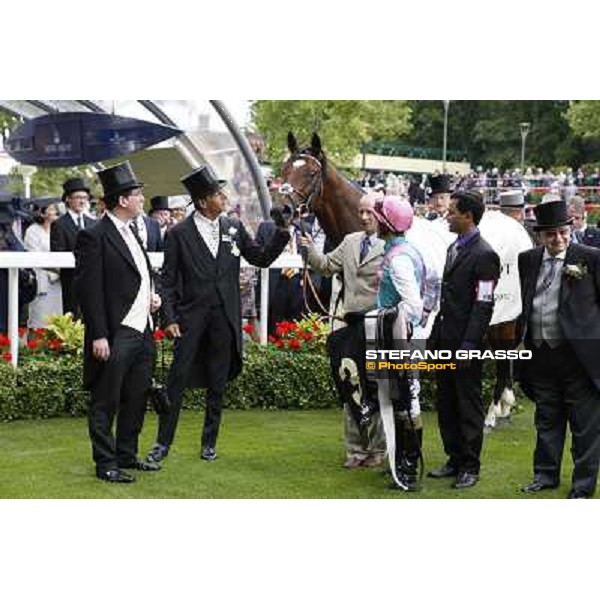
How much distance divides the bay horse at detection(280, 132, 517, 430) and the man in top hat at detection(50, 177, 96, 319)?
117 inches

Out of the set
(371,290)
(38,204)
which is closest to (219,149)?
(38,204)

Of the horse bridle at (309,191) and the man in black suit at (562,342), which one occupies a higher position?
the horse bridle at (309,191)

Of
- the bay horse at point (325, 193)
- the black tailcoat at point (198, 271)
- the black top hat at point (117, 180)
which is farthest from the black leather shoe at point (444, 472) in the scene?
the black top hat at point (117, 180)

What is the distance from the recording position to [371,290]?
23.3 ft

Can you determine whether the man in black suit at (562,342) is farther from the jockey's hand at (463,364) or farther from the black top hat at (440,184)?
the black top hat at (440,184)

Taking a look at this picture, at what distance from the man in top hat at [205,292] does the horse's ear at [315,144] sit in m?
0.64

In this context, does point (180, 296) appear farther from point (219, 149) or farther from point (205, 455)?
point (219, 149)

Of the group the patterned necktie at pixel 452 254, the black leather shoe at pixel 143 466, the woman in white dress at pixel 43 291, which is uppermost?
the patterned necktie at pixel 452 254

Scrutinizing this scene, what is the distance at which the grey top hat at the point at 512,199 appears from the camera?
24.6ft

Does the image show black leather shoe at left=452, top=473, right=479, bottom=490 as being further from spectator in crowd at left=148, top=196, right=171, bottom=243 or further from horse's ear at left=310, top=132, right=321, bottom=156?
spectator in crowd at left=148, top=196, right=171, bottom=243

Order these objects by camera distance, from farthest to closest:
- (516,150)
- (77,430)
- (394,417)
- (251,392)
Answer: (251,392) < (77,430) < (516,150) < (394,417)

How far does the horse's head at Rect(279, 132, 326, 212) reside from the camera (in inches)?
298

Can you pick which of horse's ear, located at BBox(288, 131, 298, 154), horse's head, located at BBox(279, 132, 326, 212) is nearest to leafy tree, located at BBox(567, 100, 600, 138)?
horse's head, located at BBox(279, 132, 326, 212)
